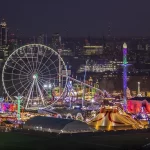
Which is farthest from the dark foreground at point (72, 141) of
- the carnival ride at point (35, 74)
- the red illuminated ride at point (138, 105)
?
the red illuminated ride at point (138, 105)

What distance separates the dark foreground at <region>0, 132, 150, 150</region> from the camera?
77.8ft

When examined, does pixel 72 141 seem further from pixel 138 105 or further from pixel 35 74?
A: pixel 138 105

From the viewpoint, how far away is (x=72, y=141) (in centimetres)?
2581

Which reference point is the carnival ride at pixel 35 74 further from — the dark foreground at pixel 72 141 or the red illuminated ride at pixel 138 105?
the dark foreground at pixel 72 141

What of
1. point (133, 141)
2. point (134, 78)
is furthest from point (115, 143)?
point (134, 78)

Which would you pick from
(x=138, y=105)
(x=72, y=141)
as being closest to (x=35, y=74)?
(x=138, y=105)

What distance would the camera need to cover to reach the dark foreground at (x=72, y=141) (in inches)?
934

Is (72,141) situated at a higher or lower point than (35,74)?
lower

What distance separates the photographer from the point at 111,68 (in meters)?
112

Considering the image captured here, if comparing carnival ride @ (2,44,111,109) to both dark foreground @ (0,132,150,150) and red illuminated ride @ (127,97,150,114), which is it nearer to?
red illuminated ride @ (127,97,150,114)

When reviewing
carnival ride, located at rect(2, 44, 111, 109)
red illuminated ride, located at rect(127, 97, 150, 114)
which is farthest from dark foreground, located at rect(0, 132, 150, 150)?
red illuminated ride, located at rect(127, 97, 150, 114)

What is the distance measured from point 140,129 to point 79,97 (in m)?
37.0

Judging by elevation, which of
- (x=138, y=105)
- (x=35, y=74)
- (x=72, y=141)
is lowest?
(x=72, y=141)

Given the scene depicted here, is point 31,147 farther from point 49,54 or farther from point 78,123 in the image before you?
point 49,54
